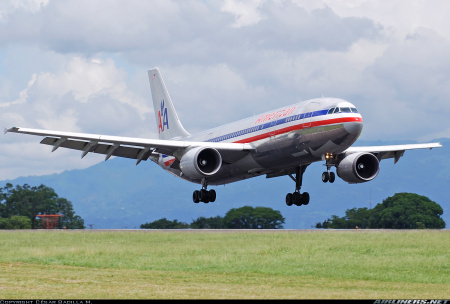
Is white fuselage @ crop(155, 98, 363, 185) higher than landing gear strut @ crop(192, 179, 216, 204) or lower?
higher

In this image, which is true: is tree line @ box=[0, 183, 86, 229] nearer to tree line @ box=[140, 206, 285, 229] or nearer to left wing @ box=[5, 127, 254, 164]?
tree line @ box=[140, 206, 285, 229]

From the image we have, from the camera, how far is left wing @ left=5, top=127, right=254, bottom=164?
165 feet

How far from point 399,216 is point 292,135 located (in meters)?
80.9

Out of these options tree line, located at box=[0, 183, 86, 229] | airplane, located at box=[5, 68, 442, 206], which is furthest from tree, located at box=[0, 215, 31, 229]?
airplane, located at box=[5, 68, 442, 206]

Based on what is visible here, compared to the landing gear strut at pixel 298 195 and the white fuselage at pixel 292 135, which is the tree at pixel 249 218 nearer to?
the landing gear strut at pixel 298 195

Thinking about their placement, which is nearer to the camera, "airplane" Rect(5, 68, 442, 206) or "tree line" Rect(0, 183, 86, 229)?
"airplane" Rect(5, 68, 442, 206)

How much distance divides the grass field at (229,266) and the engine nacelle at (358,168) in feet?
16.7

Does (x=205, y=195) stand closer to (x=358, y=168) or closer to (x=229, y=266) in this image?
(x=229, y=266)

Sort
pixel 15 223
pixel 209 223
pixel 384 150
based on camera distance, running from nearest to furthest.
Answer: pixel 384 150 → pixel 209 223 → pixel 15 223

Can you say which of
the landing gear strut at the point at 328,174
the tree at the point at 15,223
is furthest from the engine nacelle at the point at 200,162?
the tree at the point at 15,223

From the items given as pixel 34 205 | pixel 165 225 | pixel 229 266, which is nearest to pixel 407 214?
pixel 165 225

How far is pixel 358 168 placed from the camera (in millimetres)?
51938

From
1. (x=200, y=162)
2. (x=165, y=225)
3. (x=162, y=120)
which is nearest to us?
(x=200, y=162)

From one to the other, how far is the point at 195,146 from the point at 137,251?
32.6ft
